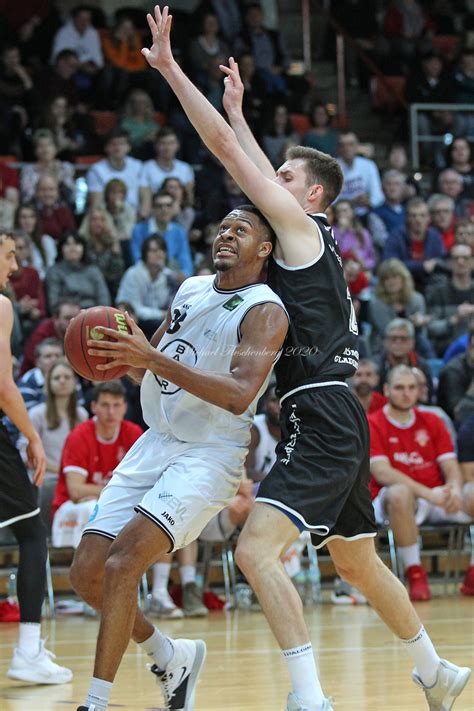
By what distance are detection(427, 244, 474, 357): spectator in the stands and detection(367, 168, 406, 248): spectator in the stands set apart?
4.66 feet

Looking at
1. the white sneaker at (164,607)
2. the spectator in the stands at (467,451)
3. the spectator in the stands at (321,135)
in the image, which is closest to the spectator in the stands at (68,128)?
the spectator in the stands at (321,135)

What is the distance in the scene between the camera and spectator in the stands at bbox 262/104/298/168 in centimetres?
1417

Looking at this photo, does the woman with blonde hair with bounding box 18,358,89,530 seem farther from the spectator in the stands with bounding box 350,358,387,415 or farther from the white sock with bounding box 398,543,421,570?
the white sock with bounding box 398,543,421,570

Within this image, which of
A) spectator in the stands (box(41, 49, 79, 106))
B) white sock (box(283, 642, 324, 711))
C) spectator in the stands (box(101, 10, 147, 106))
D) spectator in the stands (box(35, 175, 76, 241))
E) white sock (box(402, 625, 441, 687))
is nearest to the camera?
white sock (box(283, 642, 324, 711))

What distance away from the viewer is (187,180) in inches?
520

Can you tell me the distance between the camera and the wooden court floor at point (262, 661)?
5.47 metres

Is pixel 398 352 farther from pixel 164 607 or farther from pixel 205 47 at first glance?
pixel 205 47

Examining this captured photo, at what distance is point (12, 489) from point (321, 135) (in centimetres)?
944

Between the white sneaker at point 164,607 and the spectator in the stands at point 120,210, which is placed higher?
the spectator in the stands at point 120,210

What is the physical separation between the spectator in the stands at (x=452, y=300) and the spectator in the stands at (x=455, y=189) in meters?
1.81

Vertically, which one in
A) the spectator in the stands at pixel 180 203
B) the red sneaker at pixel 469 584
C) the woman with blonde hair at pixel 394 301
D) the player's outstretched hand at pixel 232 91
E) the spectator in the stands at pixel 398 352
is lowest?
the red sneaker at pixel 469 584

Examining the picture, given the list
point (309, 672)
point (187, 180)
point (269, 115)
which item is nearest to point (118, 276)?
A: point (187, 180)

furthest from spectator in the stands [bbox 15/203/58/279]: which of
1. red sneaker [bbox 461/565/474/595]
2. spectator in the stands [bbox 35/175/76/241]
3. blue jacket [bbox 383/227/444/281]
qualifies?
red sneaker [bbox 461/565/474/595]

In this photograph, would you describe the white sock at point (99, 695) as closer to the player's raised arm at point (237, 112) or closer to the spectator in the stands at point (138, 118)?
the player's raised arm at point (237, 112)
